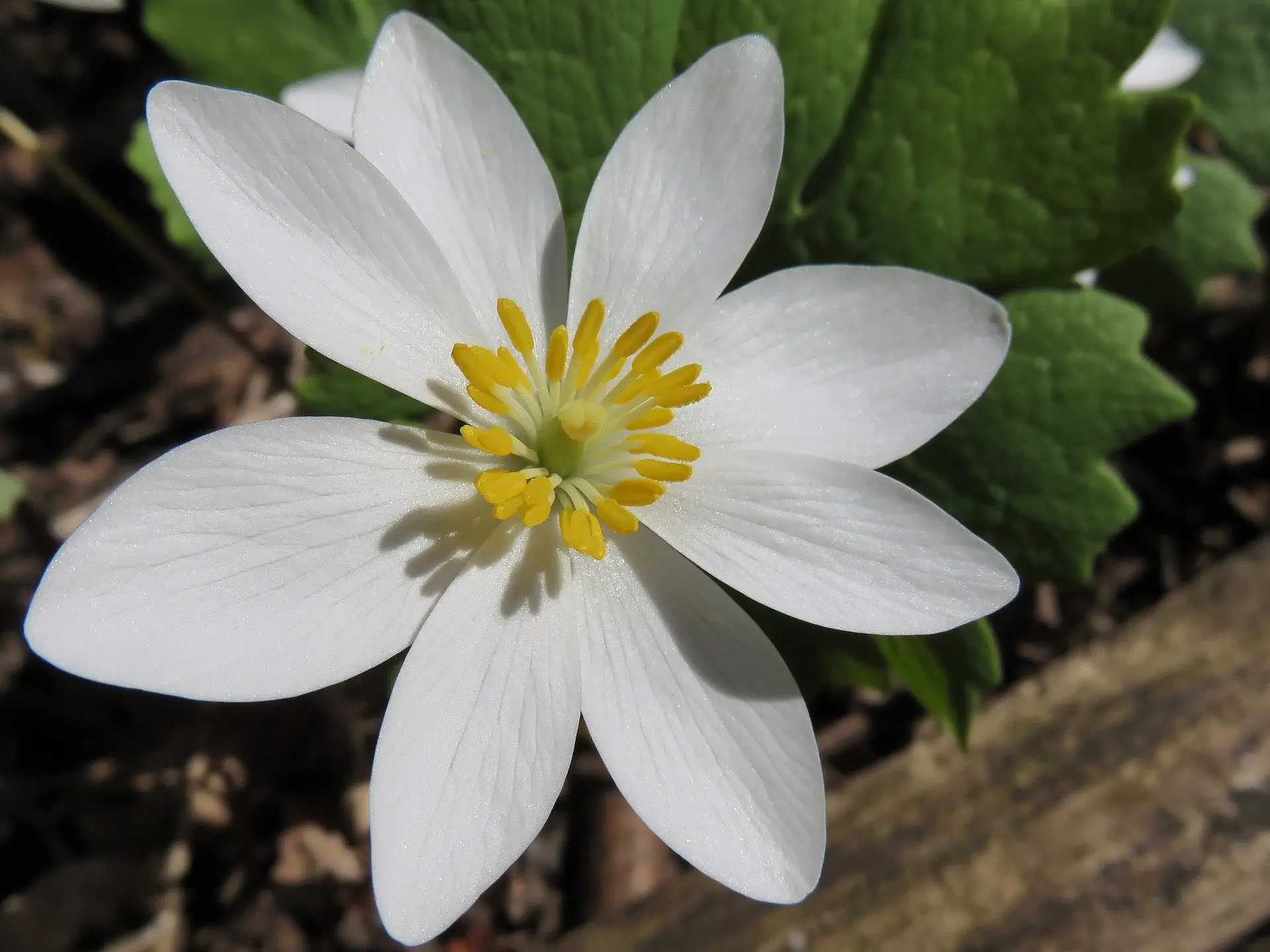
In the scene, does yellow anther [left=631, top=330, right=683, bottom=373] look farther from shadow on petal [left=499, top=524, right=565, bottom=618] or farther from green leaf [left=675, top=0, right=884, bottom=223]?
green leaf [left=675, top=0, right=884, bottom=223]

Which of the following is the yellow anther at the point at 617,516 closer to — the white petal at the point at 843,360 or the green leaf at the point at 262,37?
the white petal at the point at 843,360

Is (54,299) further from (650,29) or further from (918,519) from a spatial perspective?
(918,519)

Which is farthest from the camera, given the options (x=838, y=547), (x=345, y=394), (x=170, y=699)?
(x=170, y=699)

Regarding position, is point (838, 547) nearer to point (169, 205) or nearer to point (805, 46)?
point (805, 46)

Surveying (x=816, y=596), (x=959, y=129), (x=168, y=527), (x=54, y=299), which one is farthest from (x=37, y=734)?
(x=959, y=129)

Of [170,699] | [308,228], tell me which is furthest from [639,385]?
[170,699]

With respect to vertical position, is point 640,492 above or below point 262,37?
below
